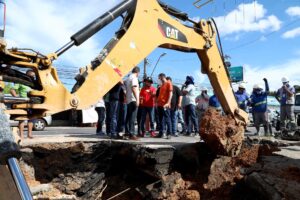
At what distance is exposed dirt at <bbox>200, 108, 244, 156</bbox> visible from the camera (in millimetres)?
5152

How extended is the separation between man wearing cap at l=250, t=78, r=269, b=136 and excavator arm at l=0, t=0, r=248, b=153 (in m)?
4.70

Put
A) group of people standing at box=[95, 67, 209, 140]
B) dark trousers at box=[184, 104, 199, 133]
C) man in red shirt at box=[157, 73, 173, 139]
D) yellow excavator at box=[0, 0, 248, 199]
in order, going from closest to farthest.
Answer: yellow excavator at box=[0, 0, 248, 199] → group of people standing at box=[95, 67, 209, 140] → man in red shirt at box=[157, 73, 173, 139] → dark trousers at box=[184, 104, 199, 133]

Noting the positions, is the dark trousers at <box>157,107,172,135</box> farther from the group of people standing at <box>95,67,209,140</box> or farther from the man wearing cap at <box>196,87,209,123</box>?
the man wearing cap at <box>196,87,209,123</box>

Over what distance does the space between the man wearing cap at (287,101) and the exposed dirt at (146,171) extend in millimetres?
4968

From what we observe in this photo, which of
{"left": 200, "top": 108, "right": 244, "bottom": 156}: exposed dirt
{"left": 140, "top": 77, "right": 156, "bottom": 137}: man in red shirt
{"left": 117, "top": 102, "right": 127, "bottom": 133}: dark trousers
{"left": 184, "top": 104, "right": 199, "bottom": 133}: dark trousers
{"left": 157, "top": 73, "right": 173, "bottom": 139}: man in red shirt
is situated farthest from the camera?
{"left": 184, "top": 104, "right": 199, "bottom": 133}: dark trousers

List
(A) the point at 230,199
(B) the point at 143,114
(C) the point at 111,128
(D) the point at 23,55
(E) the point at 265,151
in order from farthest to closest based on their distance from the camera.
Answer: (B) the point at 143,114, (C) the point at 111,128, (E) the point at 265,151, (A) the point at 230,199, (D) the point at 23,55

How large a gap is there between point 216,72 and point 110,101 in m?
2.85

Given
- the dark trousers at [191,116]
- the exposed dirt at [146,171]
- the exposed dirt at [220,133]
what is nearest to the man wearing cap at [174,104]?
the dark trousers at [191,116]

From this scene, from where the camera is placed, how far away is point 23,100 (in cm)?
345

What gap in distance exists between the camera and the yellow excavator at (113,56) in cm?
339

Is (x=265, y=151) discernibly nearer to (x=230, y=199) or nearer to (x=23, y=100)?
(x=230, y=199)

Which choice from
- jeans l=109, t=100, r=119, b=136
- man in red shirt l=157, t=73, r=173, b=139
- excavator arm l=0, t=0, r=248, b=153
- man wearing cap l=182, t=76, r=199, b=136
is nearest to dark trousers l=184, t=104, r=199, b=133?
man wearing cap l=182, t=76, r=199, b=136

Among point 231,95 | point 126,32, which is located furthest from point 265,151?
point 126,32

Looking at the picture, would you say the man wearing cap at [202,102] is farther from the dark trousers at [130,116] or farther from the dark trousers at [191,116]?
the dark trousers at [130,116]
